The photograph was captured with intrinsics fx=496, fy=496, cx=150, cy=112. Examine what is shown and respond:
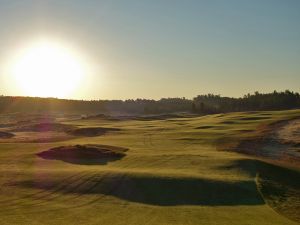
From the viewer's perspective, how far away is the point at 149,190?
38.5 metres

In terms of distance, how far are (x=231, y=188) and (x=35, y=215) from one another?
53.0 feet

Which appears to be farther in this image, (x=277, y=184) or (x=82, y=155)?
(x=82, y=155)

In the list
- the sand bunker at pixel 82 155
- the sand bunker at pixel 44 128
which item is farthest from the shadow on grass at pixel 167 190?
the sand bunker at pixel 44 128

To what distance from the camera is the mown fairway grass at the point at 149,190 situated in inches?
1230

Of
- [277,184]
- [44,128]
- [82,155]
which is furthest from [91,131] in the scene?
[277,184]

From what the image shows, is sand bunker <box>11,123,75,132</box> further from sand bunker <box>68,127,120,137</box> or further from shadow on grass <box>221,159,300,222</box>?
shadow on grass <box>221,159,300,222</box>

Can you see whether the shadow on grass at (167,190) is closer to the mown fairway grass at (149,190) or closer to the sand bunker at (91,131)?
the mown fairway grass at (149,190)

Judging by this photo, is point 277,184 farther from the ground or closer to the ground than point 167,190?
closer to the ground

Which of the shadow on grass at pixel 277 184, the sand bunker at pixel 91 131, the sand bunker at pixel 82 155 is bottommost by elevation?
the shadow on grass at pixel 277 184

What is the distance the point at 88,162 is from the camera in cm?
5000

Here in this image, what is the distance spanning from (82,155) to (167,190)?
1630 centimetres

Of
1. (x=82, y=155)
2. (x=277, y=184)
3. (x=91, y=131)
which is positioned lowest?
(x=277, y=184)

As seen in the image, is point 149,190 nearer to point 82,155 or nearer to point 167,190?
point 167,190

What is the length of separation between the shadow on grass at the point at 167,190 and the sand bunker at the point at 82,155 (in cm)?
999
